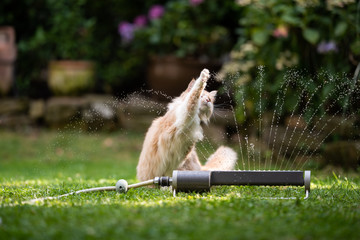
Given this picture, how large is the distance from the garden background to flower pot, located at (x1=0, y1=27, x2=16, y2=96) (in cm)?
2

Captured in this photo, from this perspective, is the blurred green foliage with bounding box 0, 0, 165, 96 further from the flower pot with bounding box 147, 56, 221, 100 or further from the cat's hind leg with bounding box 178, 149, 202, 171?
the cat's hind leg with bounding box 178, 149, 202, 171

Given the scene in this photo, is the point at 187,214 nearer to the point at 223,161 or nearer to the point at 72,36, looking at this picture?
the point at 223,161

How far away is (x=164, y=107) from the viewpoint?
271 inches

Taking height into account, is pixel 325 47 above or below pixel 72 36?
below

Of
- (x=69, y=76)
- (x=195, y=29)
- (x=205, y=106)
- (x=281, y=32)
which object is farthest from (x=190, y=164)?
(x=69, y=76)

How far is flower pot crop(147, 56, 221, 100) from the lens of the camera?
8.55 meters

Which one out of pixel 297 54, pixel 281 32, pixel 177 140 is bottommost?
pixel 177 140

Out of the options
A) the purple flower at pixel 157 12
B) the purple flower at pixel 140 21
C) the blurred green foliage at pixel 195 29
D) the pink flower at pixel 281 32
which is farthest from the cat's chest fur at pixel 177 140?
the purple flower at pixel 140 21

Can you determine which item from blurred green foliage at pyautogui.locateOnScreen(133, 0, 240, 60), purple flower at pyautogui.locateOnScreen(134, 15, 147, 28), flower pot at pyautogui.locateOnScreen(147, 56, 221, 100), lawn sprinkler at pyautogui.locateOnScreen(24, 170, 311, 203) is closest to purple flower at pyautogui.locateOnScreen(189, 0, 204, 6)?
blurred green foliage at pyautogui.locateOnScreen(133, 0, 240, 60)

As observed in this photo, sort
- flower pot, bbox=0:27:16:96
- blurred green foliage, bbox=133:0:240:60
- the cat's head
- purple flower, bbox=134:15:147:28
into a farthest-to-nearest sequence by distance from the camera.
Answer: flower pot, bbox=0:27:16:96, purple flower, bbox=134:15:147:28, blurred green foliage, bbox=133:0:240:60, the cat's head

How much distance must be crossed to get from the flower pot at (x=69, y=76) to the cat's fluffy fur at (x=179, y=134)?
212 inches

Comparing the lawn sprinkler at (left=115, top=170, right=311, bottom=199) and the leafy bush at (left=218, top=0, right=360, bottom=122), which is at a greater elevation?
the leafy bush at (left=218, top=0, right=360, bottom=122)

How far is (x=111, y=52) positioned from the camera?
31.1ft

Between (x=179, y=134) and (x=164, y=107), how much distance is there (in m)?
3.43
